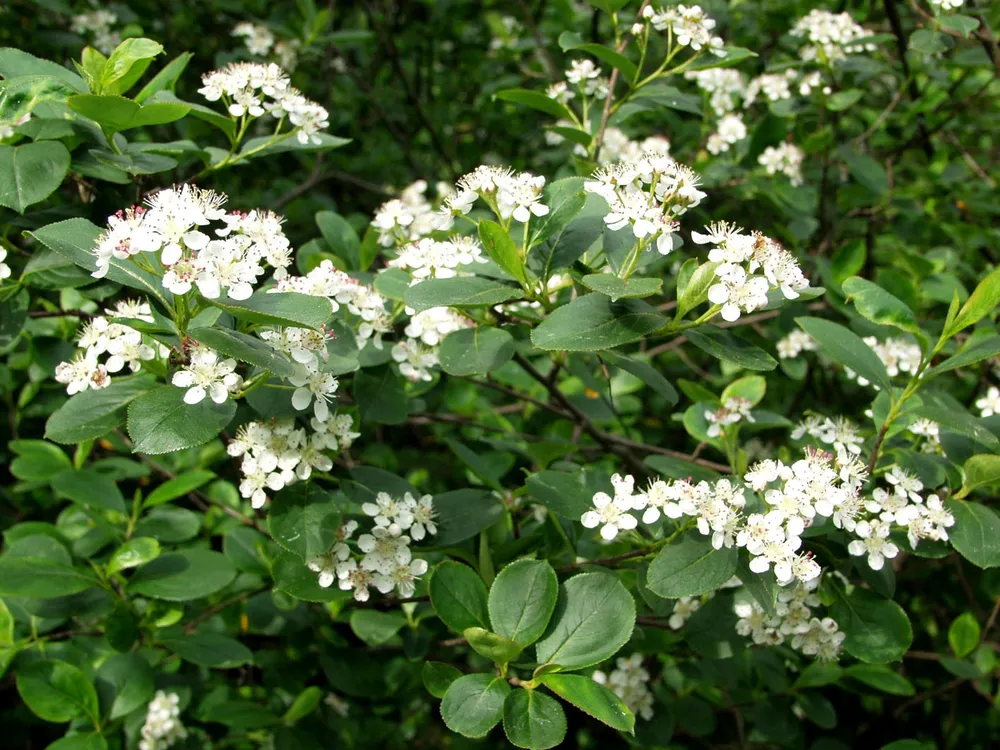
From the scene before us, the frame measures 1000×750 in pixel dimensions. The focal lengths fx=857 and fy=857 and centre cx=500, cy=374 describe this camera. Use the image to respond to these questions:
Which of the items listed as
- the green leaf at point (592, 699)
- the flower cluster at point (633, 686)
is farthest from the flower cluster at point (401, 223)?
the flower cluster at point (633, 686)

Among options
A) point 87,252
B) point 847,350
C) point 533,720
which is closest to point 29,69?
point 87,252

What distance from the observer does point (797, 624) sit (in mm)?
1469

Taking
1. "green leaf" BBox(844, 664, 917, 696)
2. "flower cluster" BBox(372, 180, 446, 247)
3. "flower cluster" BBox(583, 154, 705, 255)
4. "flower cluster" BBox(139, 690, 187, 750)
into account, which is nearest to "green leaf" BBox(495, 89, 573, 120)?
"flower cluster" BBox(372, 180, 446, 247)

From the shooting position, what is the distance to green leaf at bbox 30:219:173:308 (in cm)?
118

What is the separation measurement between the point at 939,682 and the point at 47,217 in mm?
2597

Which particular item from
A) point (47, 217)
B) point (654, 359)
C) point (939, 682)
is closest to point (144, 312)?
point (47, 217)

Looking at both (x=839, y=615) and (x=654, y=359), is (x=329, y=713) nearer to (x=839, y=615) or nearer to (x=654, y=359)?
(x=839, y=615)

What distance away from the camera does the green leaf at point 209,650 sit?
1.64m

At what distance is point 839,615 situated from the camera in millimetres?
1431

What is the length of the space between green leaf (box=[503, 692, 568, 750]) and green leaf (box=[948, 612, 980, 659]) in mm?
1370

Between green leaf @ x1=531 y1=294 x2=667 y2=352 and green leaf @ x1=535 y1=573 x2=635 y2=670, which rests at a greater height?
green leaf @ x1=531 y1=294 x2=667 y2=352

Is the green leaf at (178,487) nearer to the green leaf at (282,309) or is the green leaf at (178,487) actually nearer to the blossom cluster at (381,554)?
the blossom cluster at (381,554)

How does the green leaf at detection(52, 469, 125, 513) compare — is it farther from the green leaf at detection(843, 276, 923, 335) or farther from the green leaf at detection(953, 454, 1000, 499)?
the green leaf at detection(953, 454, 1000, 499)

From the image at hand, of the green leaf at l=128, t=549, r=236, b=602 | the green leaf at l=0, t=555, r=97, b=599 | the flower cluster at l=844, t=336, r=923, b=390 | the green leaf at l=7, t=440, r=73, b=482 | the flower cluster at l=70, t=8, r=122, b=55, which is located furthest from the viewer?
the flower cluster at l=70, t=8, r=122, b=55
